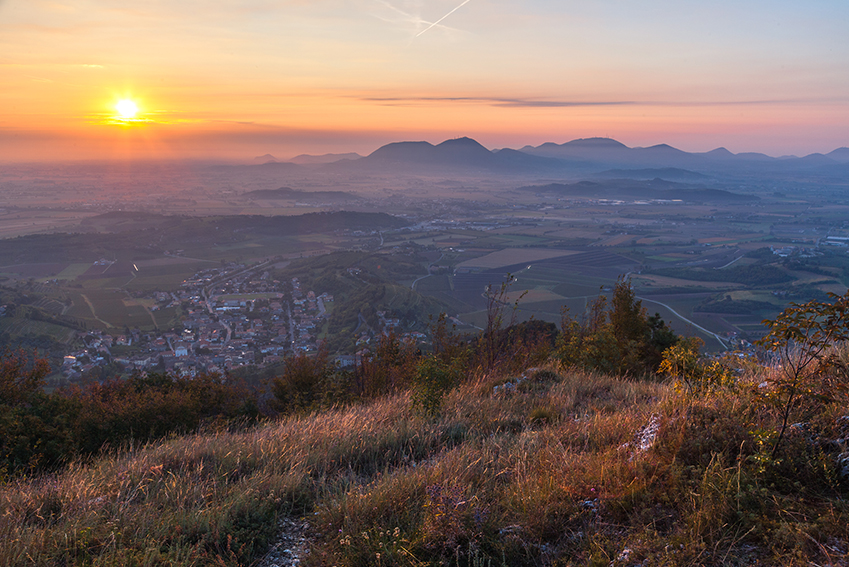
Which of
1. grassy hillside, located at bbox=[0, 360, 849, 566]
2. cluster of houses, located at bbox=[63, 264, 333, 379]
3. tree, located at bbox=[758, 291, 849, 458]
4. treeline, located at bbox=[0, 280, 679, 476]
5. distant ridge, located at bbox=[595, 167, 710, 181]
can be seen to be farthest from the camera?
distant ridge, located at bbox=[595, 167, 710, 181]

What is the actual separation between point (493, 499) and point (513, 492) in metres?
0.14

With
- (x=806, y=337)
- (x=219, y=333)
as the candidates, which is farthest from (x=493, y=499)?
(x=219, y=333)

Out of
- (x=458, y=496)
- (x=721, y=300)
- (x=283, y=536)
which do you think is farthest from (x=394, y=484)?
(x=721, y=300)

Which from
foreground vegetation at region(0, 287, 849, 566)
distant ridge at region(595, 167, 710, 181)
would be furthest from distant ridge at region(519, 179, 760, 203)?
foreground vegetation at region(0, 287, 849, 566)

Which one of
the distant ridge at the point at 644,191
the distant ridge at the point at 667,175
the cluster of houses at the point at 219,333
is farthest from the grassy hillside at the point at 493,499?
the distant ridge at the point at 667,175

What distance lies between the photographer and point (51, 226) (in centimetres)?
6253

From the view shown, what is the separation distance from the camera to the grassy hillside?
2391mm

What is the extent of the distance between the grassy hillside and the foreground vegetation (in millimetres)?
12

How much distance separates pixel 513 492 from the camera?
2.98 m

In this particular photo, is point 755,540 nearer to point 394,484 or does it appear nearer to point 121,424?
point 394,484

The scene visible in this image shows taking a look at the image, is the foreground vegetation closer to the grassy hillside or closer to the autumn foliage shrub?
the grassy hillside

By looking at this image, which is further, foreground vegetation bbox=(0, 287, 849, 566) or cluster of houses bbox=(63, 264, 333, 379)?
cluster of houses bbox=(63, 264, 333, 379)

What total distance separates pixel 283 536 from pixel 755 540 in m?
2.73

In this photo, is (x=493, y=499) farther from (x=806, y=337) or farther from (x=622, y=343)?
(x=622, y=343)
